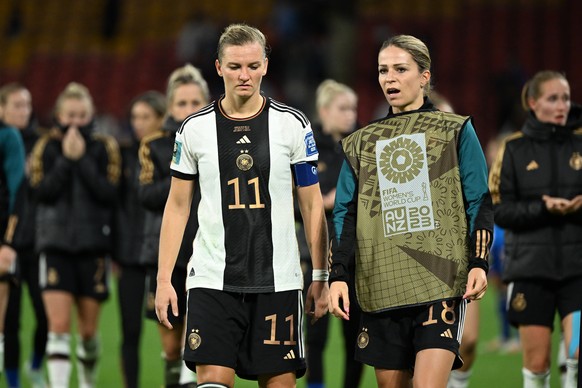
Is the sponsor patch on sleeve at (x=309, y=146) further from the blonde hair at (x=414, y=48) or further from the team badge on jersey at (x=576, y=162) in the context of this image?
the team badge on jersey at (x=576, y=162)

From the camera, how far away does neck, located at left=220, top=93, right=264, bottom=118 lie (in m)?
5.22

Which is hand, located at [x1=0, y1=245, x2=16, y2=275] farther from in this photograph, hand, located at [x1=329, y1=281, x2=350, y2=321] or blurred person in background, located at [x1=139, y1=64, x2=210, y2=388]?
hand, located at [x1=329, y1=281, x2=350, y2=321]

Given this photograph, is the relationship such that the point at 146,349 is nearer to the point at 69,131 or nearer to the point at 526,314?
the point at 69,131

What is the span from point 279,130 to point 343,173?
1.28 feet

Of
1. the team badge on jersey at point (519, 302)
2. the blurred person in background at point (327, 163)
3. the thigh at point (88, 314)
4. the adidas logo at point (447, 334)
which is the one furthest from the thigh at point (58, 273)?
the adidas logo at point (447, 334)

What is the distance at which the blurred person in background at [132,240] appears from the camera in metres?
7.84

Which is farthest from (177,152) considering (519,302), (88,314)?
(88,314)

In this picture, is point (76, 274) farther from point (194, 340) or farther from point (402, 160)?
point (402, 160)

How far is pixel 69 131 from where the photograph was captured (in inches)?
323

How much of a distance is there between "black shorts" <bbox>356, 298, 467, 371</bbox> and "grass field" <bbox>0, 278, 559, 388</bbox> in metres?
4.12

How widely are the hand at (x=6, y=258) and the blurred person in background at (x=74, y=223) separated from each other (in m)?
1.04

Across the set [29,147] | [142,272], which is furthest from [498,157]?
[29,147]

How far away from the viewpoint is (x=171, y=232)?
5.27 metres

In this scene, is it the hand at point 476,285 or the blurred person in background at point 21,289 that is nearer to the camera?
the hand at point 476,285
